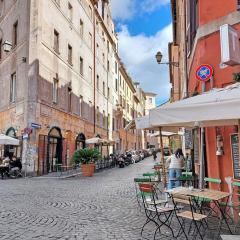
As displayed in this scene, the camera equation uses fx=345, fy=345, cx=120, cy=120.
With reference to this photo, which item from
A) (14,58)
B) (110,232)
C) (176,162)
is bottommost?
(110,232)

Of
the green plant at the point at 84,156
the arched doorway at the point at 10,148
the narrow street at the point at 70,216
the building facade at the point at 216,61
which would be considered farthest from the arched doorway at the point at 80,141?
the building facade at the point at 216,61

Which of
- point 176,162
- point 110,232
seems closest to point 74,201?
point 176,162

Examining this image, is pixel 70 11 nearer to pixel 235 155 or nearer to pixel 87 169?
pixel 87 169

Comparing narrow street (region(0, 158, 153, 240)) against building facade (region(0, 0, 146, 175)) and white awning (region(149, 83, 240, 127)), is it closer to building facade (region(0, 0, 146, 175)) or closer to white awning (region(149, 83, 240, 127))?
white awning (region(149, 83, 240, 127))

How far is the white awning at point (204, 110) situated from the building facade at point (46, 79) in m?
15.4

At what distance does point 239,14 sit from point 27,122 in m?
15.2

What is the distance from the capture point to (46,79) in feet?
71.8

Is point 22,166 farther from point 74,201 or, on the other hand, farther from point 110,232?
point 110,232

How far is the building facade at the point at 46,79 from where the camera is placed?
20.6 metres

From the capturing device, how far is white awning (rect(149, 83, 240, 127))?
4.70 metres

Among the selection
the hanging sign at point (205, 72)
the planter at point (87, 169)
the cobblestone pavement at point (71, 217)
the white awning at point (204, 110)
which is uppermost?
the hanging sign at point (205, 72)

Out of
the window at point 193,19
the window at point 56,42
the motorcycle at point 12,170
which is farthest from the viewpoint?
the window at point 56,42

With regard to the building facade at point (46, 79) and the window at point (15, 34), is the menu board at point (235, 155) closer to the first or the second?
the building facade at point (46, 79)

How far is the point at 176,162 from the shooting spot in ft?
35.6
